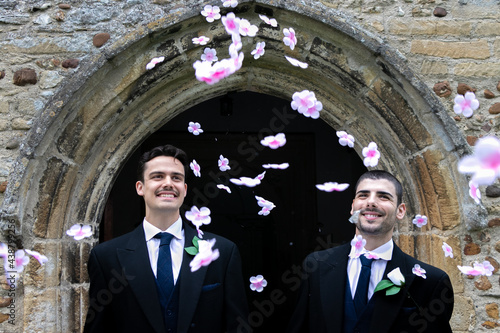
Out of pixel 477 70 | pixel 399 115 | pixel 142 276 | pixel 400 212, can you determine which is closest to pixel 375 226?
pixel 400 212


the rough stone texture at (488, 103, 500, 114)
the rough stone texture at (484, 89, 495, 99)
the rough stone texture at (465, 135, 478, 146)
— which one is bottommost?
the rough stone texture at (465, 135, 478, 146)

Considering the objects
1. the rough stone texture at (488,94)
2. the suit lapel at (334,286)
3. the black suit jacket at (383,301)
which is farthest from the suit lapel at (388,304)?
the rough stone texture at (488,94)

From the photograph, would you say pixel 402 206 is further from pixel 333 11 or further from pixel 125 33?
pixel 125 33

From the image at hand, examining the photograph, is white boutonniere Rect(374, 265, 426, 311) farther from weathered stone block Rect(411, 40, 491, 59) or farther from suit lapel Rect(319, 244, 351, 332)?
weathered stone block Rect(411, 40, 491, 59)

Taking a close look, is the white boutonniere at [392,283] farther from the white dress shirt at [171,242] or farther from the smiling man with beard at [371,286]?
the white dress shirt at [171,242]

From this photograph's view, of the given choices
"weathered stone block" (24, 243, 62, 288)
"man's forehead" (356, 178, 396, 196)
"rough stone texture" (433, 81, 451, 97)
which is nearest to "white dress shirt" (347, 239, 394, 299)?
"man's forehead" (356, 178, 396, 196)

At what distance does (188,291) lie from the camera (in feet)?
7.60

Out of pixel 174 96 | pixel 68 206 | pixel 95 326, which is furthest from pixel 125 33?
pixel 95 326

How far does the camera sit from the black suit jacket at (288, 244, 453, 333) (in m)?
2.29

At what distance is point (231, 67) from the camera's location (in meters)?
2.84

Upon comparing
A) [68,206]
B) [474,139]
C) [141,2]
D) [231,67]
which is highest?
[141,2]

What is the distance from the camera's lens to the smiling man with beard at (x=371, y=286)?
7.53ft

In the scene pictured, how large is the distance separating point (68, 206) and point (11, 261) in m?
0.42

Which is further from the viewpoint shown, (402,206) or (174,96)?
(174,96)
